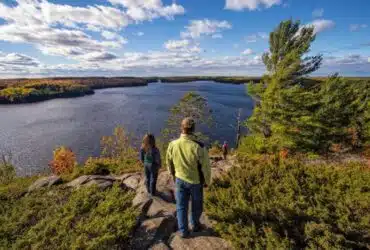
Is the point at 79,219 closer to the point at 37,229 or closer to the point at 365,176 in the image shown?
the point at 37,229

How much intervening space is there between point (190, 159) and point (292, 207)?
7.26 feet

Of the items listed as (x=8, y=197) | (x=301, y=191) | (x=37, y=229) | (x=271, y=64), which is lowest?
(x=8, y=197)

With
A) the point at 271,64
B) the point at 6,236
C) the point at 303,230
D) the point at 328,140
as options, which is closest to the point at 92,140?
the point at 271,64

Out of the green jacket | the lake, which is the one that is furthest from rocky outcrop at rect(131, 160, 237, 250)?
the lake

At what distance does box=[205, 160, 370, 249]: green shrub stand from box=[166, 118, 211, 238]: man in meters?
0.70

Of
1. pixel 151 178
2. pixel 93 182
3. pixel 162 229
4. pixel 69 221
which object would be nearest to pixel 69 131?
pixel 93 182

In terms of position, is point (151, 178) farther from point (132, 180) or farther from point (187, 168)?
point (187, 168)

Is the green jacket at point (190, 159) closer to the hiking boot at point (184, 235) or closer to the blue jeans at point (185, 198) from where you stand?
the blue jeans at point (185, 198)

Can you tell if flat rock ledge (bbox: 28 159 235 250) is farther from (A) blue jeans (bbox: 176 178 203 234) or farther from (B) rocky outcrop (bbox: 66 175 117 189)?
(A) blue jeans (bbox: 176 178 203 234)

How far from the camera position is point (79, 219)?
540cm

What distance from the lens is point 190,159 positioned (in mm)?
4301

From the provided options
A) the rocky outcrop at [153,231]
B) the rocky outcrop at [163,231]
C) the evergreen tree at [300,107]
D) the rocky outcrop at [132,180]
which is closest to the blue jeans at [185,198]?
the rocky outcrop at [163,231]

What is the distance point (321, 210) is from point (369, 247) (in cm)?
89

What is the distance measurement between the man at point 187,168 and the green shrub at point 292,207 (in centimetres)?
70
